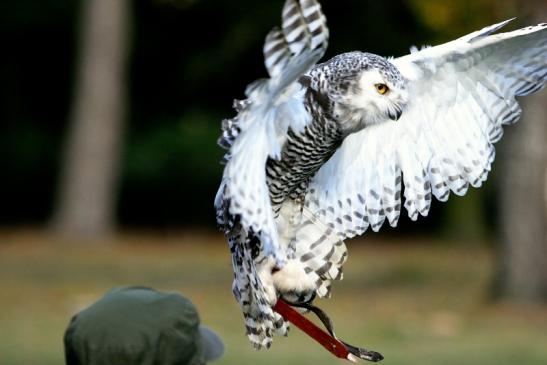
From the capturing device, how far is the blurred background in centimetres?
1067

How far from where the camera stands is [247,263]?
15.4 feet

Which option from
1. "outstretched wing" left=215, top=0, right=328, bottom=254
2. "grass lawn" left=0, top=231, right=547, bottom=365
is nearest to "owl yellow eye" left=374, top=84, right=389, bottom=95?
"outstretched wing" left=215, top=0, right=328, bottom=254

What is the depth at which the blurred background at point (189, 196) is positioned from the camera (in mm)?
10672

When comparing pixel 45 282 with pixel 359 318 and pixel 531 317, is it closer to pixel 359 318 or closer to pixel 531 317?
pixel 359 318

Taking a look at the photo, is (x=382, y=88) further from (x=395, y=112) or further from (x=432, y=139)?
(x=432, y=139)

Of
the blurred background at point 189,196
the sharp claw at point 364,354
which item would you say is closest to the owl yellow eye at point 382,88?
the sharp claw at point 364,354

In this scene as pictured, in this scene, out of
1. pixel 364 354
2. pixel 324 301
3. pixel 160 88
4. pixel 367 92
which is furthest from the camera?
pixel 160 88

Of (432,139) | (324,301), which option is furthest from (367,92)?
(324,301)

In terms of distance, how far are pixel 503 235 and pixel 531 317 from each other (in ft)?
3.07

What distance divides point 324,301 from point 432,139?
7.32 meters

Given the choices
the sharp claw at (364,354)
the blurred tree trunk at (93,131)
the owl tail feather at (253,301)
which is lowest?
A: the sharp claw at (364,354)

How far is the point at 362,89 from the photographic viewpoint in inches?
168

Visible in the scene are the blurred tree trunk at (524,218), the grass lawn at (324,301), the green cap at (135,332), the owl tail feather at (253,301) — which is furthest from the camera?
the blurred tree trunk at (524,218)

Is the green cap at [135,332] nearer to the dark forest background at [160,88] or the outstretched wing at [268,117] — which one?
the outstretched wing at [268,117]
